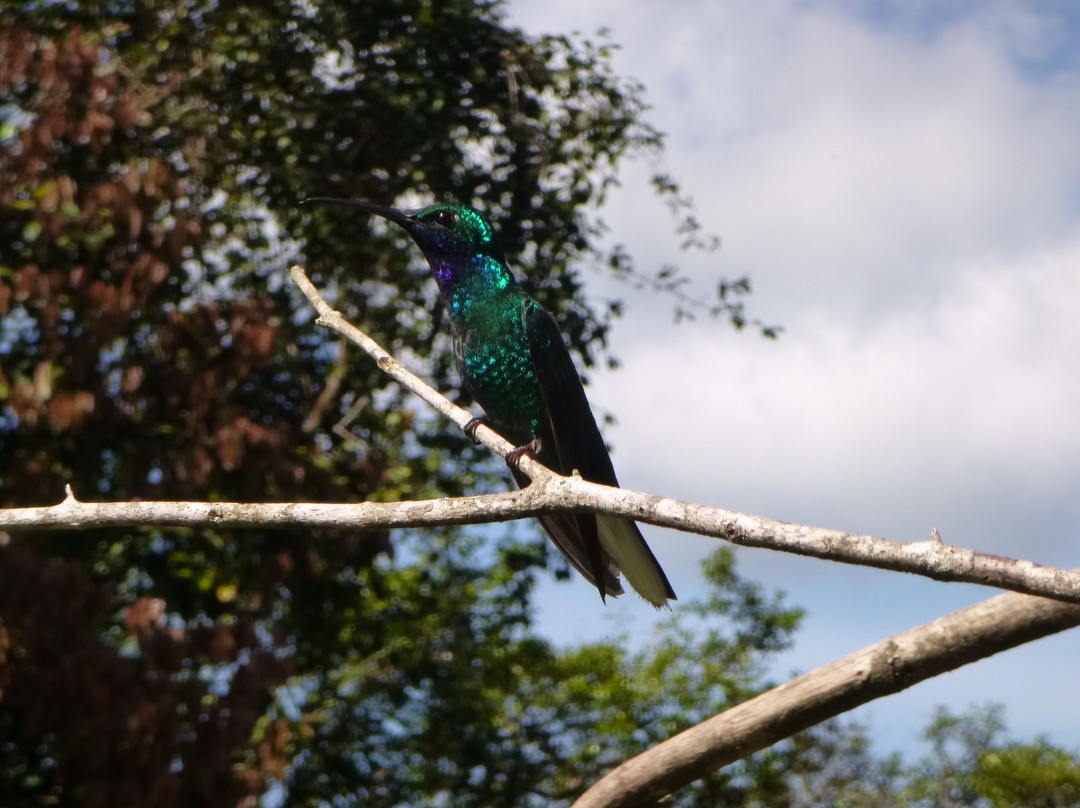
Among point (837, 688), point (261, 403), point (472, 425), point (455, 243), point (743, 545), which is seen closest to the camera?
point (743, 545)

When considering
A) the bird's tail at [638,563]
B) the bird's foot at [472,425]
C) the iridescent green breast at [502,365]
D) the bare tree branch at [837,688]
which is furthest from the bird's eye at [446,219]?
the bare tree branch at [837,688]

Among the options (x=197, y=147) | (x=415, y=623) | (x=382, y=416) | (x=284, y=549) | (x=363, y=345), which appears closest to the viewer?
(x=363, y=345)

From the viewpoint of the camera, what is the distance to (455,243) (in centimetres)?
386

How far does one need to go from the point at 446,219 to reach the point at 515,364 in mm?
580

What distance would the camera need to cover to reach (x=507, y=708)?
7059 millimetres

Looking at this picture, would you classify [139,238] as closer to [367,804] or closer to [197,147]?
[197,147]

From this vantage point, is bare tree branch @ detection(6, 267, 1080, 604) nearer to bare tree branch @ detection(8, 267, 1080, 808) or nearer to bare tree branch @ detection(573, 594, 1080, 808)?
bare tree branch @ detection(8, 267, 1080, 808)

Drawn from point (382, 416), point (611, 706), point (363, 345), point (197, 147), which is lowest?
point (363, 345)

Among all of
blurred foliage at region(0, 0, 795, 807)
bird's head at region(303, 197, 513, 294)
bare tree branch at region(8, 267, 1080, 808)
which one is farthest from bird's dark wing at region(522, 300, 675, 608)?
blurred foliage at region(0, 0, 795, 807)

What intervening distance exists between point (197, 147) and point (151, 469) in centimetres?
154

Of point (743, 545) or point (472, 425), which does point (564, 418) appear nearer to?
point (472, 425)

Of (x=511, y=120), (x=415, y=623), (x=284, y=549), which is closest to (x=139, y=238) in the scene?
(x=284, y=549)

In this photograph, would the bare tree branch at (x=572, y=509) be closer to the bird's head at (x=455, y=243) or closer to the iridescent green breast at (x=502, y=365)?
the iridescent green breast at (x=502, y=365)

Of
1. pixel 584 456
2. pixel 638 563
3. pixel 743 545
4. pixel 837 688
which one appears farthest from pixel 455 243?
pixel 743 545
